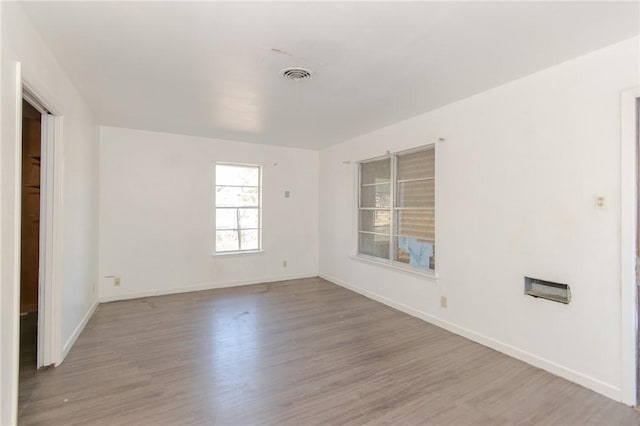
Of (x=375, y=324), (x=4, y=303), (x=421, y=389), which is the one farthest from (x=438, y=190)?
(x=4, y=303)

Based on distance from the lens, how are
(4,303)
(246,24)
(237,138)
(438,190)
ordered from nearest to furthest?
1. (4,303)
2. (246,24)
3. (438,190)
4. (237,138)

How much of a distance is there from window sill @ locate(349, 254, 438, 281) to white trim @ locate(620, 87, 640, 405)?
5.45 feet

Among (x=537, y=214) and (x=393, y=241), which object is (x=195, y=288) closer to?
(x=393, y=241)

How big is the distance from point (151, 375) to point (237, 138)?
12.0ft

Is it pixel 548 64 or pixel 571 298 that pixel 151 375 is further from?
pixel 548 64

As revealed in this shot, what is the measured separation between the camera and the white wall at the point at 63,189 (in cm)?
167

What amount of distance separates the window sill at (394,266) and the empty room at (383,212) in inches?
1.3

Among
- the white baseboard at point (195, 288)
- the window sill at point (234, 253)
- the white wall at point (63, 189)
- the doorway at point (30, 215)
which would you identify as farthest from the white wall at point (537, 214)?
the doorway at point (30, 215)

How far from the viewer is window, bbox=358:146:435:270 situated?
3.89 meters

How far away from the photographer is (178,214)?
498cm

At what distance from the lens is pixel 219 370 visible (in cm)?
261

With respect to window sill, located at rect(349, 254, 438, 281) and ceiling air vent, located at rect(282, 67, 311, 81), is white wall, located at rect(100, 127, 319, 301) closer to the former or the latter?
window sill, located at rect(349, 254, 438, 281)

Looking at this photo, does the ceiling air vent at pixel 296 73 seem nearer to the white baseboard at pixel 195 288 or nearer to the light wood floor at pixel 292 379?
the light wood floor at pixel 292 379

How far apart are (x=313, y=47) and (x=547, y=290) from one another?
2713 mm
